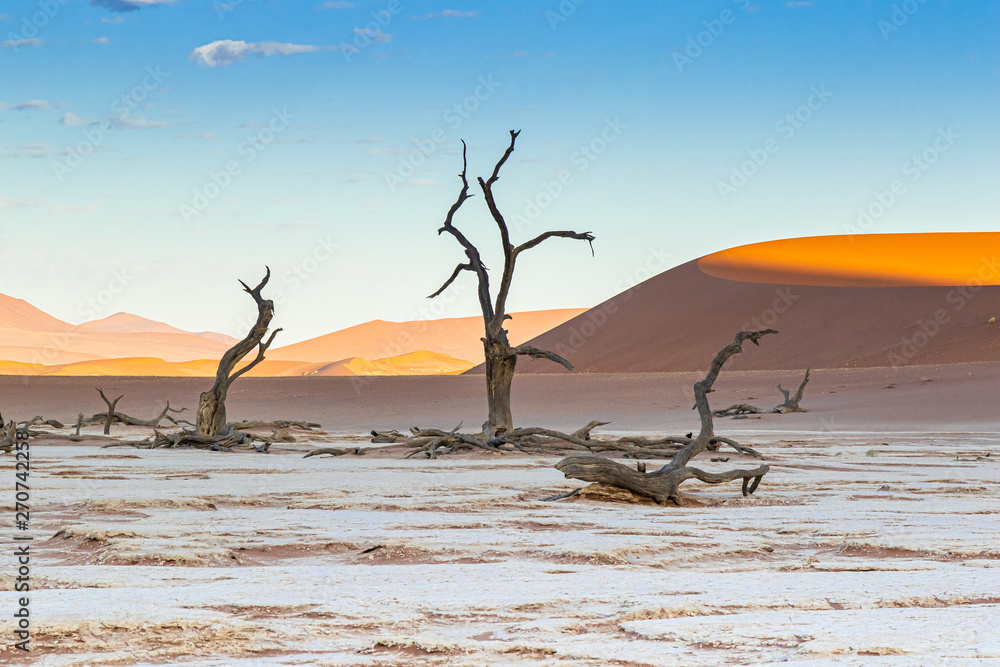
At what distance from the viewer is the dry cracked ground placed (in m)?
3.54

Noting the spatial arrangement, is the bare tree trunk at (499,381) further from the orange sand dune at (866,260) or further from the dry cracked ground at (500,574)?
the orange sand dune at (866,260)

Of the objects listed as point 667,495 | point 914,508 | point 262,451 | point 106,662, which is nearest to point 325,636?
point 106,662

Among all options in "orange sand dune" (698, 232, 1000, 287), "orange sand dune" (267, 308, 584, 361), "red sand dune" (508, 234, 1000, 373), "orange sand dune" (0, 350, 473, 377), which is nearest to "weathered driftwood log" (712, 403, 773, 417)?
"red sand dune" (508, 234, 1000, 373)

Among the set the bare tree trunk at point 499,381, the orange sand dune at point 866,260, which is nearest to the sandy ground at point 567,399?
the bare tree trunk at point 499,381

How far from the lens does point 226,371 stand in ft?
54.5

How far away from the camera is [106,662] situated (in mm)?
3393

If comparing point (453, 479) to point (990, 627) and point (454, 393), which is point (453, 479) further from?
point (454, 393)

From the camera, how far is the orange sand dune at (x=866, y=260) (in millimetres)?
71625

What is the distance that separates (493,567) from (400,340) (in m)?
150

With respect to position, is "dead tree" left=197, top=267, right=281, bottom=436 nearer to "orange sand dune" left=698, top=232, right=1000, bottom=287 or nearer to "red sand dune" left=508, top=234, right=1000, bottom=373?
"red sand dune" left=508, top=234, right=1000, bottom=373

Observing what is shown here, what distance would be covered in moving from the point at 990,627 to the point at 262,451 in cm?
1197

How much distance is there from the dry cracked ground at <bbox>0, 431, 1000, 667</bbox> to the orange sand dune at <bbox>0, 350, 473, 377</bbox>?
2531 inches

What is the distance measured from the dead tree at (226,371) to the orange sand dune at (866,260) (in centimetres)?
5811

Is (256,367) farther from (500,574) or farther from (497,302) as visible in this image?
(500,574)
